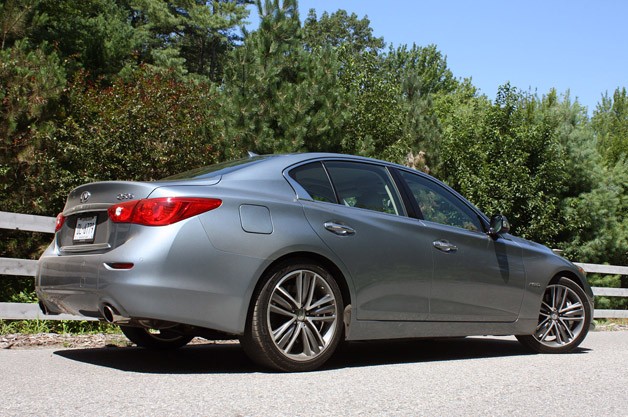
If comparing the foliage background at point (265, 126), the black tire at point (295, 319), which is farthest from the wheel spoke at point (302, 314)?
the foliage background at point (265, 126)

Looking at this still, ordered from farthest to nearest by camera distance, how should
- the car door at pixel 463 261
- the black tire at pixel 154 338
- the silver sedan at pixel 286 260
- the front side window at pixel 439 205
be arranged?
the front side window at pixel 439 205, the black tire at pixel 154 338, the car door at pixel 463 261, the silver sedan at pixel 286 260

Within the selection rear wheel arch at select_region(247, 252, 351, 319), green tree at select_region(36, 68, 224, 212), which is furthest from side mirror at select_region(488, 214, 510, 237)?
green tree at select_region(36, 68, 224, 212)

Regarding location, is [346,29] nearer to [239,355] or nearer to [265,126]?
[265,126]

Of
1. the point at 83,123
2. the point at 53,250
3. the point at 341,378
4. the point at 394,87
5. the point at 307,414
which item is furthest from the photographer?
the point at 394,87

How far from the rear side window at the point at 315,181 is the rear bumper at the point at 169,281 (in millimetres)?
862

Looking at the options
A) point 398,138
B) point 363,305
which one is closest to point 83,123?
point 398,138

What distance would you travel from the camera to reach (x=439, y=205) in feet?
22.0

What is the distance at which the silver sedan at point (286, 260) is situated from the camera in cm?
479

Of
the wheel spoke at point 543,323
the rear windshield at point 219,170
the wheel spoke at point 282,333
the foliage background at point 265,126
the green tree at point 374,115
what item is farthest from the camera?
the green tree at point 374,115

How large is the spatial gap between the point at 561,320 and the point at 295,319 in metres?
3.29

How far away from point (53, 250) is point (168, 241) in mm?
1260

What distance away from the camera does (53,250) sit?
5512 millimetres

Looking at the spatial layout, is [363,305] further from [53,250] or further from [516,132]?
[516,132]

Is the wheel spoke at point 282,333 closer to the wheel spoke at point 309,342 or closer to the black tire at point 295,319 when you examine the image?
the black tire at point 295,319
